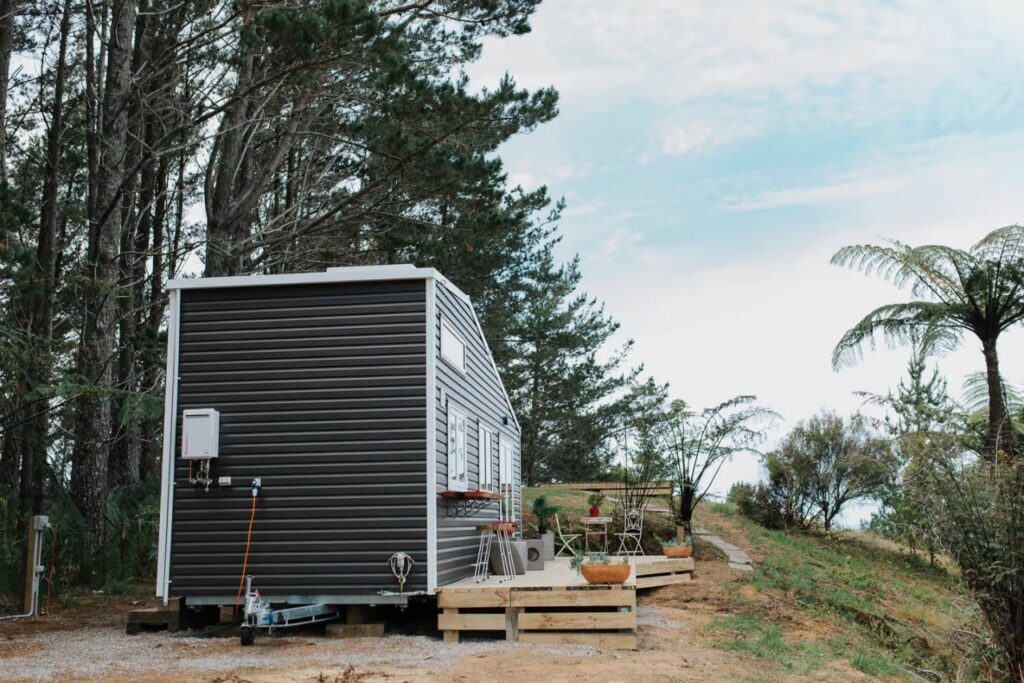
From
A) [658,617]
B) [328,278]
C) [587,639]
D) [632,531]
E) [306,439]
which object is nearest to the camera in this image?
[587,639]

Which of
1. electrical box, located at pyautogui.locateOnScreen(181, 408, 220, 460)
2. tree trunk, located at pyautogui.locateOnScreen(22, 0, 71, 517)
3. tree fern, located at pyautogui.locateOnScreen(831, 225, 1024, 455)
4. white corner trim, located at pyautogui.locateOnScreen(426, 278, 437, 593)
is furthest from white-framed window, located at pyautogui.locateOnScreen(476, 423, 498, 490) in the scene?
tree fern, located at pyautogui.locateOnScreen(831, 225, 1024, 455)

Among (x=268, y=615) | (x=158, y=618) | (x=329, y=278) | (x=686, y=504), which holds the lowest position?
(x=158, y=618)

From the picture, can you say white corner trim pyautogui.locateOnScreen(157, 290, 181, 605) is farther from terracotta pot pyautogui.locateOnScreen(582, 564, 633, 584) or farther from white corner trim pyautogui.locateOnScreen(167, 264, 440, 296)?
terracotta pot pyautogui.locateOnScreen(582, 564, 633, 584)

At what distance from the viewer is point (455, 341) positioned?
33.7ft

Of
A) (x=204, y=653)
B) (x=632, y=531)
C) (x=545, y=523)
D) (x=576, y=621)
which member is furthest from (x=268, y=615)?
(x=632, y=531)

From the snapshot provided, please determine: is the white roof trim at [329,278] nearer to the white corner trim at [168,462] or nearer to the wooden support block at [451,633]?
the white corner trim at [168,462]

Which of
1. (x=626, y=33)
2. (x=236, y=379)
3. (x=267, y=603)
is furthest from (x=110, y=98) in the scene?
(x=267, y=603)

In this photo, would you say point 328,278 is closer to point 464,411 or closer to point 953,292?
point 464,411

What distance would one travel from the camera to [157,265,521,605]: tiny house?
880cm

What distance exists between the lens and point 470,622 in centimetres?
851

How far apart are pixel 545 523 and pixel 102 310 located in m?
6.91

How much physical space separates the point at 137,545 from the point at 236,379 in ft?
17.7

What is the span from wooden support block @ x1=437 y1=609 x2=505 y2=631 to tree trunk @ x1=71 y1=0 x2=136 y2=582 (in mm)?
6070

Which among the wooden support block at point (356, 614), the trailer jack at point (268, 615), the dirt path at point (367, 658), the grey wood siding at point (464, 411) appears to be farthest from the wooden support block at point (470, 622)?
the trailer jack at point (268, 615)
